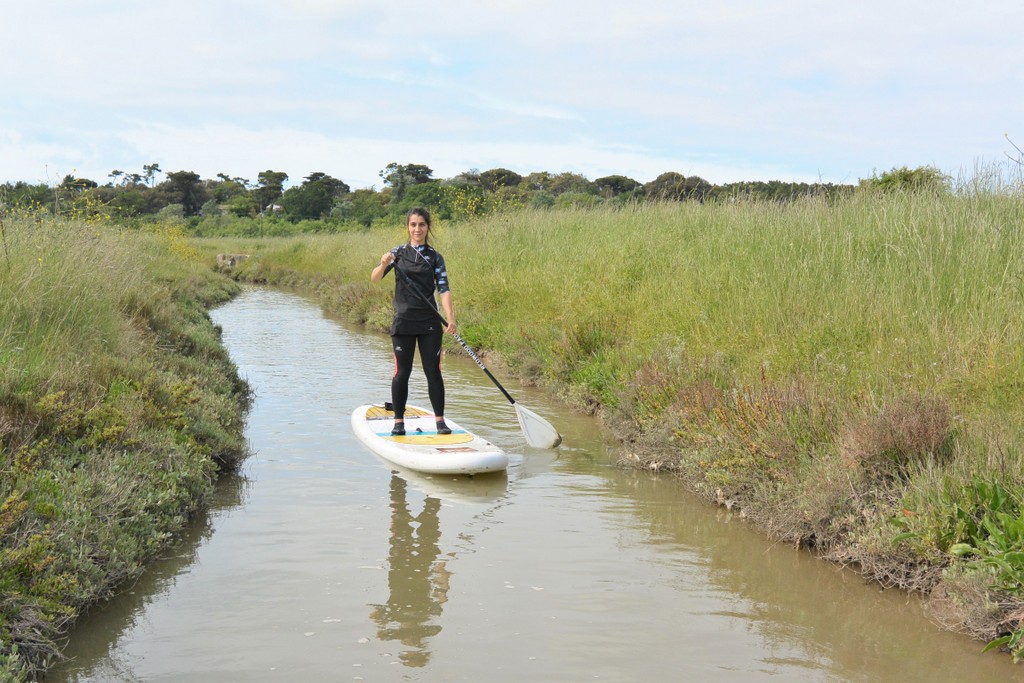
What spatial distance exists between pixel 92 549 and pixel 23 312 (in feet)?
12.0

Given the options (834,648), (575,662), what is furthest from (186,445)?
(834,648)

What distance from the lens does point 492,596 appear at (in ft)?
17.6

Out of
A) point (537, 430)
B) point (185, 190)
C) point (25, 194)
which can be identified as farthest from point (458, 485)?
point (185, 190)

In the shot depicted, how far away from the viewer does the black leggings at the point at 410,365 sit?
28.7ft

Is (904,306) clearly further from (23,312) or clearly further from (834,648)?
(23,312)

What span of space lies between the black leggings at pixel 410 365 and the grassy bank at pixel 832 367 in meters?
1.92

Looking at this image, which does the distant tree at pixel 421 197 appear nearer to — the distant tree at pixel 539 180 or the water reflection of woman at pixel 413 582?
the distant tree at pixel 539 180

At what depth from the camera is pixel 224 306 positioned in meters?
25.7

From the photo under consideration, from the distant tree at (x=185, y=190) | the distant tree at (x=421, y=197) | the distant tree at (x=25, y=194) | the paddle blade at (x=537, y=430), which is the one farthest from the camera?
the distant tree at (x=185, y=190)

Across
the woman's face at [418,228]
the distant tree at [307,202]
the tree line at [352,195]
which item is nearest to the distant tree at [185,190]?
the tree line at [352,195]

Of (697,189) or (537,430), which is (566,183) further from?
(537,430)

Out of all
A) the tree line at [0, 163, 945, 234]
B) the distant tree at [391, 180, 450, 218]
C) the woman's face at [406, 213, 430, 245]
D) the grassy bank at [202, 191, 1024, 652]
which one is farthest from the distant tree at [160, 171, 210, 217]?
the woman's face at [406, 213, 430, 245]

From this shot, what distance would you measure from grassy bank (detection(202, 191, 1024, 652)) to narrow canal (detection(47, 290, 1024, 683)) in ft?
1.07

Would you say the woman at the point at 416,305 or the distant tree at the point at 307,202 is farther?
the distant tree at the point at 307,202
